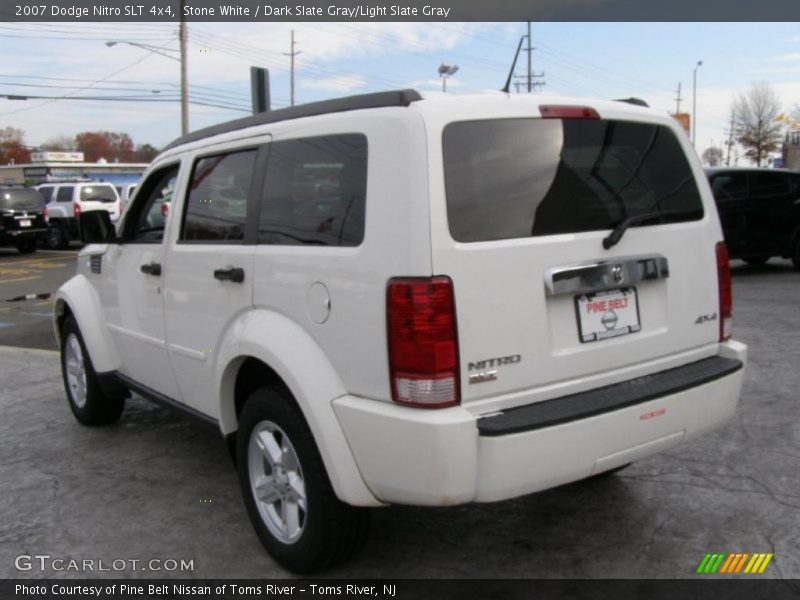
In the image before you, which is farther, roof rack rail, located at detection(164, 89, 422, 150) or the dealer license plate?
the dealer license plate

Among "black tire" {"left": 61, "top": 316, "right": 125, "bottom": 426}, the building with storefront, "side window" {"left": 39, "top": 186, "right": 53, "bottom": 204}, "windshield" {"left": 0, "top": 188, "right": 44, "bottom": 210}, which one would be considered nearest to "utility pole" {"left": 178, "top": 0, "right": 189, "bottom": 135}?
"side window" {"left": 39, "top": 186, "right": 53, "bottom": 204}

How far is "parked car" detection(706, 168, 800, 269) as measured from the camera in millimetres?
11914

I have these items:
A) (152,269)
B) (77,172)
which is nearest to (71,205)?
(152,269)

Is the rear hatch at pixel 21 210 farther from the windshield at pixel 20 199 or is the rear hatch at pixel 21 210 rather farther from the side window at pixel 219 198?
the side window at pixel 219 198

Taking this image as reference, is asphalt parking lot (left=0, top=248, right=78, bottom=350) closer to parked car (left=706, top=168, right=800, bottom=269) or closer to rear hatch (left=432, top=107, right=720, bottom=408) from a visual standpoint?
rear hatch (left=432, top=107, right=720, bottom=408)

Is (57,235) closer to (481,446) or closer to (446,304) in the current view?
(446,304)

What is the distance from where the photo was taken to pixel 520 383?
265cm

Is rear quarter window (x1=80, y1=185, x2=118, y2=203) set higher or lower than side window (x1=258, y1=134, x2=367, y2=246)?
higher

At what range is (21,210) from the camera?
2117 cm

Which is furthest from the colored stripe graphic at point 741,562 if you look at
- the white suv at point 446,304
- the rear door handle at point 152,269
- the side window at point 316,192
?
the rear door handle at point 152,269

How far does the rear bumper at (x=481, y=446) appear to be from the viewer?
2.47 meters

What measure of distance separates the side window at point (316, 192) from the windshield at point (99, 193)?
71.4 ft

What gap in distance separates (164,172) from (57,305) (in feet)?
5.38

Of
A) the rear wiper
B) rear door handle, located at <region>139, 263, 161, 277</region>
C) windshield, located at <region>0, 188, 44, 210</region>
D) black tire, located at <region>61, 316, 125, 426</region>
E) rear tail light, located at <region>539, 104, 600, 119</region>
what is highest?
windshield, located at <region>0, 188, 44, 210</region>
